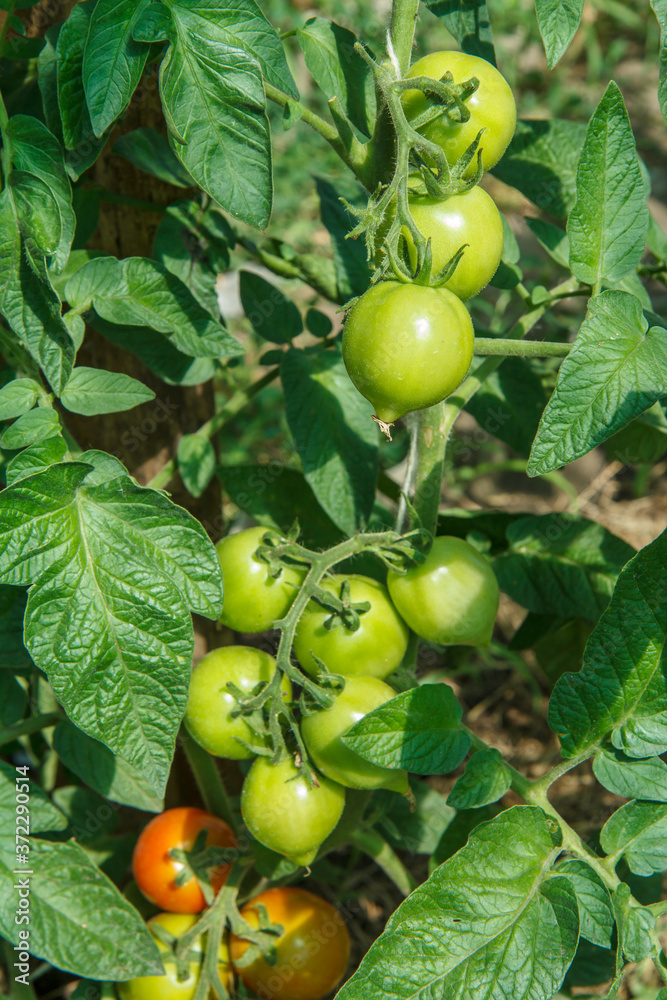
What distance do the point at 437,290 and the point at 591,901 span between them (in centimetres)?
59

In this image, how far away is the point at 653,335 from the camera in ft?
2.55

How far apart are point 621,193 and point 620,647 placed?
451 mm

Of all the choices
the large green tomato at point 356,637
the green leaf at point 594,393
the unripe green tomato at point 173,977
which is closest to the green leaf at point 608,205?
the green leaf at point 594,393

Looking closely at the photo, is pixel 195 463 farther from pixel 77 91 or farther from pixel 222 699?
pixel 77 91

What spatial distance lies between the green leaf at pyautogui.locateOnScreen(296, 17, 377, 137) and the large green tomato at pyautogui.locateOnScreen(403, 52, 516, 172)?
0.12 m

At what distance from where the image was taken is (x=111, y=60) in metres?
0.72

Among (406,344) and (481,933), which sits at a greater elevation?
(406,344)

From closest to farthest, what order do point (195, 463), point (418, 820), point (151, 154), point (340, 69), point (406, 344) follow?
point (406, 344), point (340, 69), point (151, 154), point (195, 463), point (418, 820)

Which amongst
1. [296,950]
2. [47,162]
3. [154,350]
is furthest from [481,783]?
[47,162]

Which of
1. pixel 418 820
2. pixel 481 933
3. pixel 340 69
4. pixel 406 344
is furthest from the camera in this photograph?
pixel 418 820

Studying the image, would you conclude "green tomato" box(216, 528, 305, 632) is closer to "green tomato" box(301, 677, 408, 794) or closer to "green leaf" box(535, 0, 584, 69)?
"green tomato" box(301, 677, 408, 794)

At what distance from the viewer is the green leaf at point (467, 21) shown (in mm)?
912

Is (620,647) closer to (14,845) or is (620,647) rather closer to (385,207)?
(385,207)

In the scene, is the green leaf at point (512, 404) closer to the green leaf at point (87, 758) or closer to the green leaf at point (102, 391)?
the green leaf at point (102, 391)
